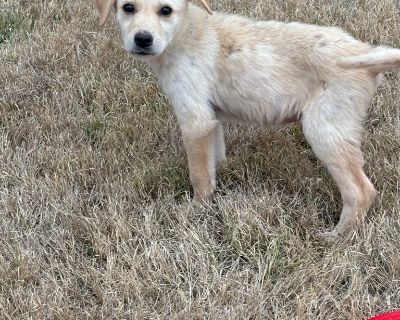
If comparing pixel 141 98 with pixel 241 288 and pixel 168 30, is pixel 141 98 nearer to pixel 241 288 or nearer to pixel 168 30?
pixel 168 30

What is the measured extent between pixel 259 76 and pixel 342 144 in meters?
0.53

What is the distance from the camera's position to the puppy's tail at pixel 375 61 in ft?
8.77

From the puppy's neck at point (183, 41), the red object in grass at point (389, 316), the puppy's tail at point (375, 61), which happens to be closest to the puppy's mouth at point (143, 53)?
the puppy's neck at point (183, 41)

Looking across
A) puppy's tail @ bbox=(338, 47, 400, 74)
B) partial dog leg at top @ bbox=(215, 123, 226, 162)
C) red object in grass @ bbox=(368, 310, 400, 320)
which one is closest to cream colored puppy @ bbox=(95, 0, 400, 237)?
puppy's tail @ bbox=(338, 47, 400, 74)

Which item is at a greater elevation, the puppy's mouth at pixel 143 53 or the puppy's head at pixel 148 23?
the puppy's head at pixel 148 23

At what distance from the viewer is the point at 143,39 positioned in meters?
2.86

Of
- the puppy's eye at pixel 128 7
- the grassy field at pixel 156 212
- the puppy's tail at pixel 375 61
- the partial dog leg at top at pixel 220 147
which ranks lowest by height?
the grassy field at pixel 156 212

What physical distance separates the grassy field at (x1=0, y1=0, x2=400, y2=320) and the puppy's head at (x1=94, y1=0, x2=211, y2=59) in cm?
80

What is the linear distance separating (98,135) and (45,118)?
1.36ft

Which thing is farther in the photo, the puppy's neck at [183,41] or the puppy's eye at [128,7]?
the puppy's neck at [183,41]

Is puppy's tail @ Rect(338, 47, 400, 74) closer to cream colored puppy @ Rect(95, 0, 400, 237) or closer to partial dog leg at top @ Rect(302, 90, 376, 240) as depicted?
cream colored puppy @ Rect(95, 0, 400, 237)

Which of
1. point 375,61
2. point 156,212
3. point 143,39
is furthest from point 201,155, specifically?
point 375,61

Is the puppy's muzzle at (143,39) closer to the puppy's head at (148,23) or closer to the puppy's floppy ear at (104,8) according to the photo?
the puppy's head at (148,23)

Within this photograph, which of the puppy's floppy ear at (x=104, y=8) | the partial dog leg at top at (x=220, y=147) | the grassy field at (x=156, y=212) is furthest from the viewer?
the partial dog leg at top at (x=220, y=147)
